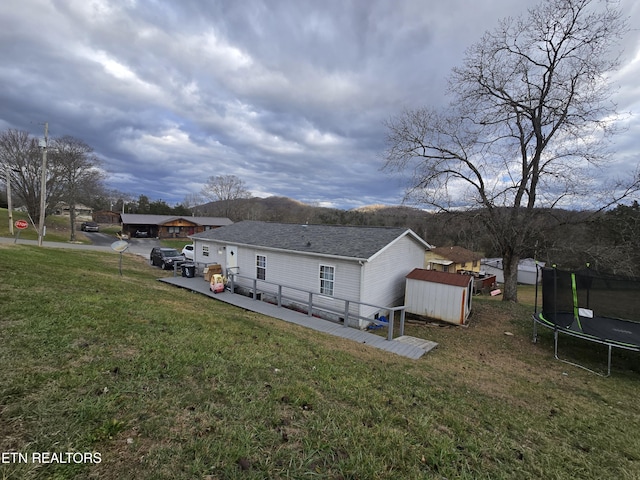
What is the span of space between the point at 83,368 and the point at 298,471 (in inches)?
120

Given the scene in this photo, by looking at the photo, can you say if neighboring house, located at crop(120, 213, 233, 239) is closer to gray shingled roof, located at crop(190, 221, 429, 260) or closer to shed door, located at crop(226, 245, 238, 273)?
gray shingled roof, located at crop(190, 221, 429, 260)

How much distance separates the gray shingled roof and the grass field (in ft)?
18.9

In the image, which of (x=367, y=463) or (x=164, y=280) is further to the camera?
(x=164, y=280)

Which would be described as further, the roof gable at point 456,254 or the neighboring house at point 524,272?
the neighboring house at point 524,272

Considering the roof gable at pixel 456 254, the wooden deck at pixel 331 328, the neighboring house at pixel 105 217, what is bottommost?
the wooden deck at pixel 331 328

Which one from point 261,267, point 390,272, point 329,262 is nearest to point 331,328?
point 329,262

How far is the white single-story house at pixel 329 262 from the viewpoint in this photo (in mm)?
11406

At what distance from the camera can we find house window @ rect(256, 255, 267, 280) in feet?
47.8

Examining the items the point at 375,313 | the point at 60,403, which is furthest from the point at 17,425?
the point at 375,313

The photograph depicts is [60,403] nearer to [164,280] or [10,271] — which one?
[10,271]

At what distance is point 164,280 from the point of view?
15.6 metres

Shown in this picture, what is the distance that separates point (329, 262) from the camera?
12.0 m

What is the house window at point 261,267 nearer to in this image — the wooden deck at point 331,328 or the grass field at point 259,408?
the wooden deck at point 331,328

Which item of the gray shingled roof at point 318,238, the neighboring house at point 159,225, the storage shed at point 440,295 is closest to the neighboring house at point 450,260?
the gray shingled roof at point 318,238
